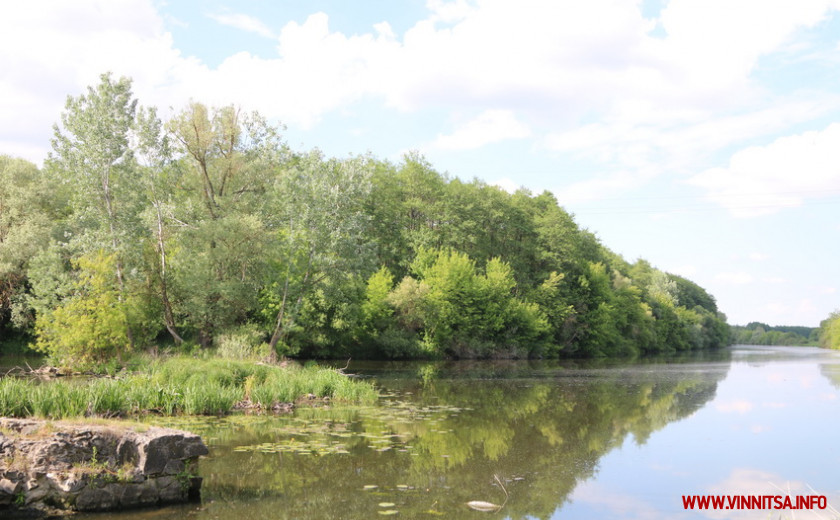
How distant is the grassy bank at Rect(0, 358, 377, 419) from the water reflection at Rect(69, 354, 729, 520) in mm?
995

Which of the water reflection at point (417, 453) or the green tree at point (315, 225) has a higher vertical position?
the green tree at point (315, 225)

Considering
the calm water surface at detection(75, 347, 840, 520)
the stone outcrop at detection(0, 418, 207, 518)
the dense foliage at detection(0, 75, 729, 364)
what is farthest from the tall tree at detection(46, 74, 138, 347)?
the stone outcrop at detection(0, 418, 207, 518)

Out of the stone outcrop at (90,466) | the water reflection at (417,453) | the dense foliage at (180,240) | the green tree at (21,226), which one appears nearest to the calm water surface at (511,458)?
the water reflection at (417,453)

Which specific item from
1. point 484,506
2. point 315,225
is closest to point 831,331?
point 315,225

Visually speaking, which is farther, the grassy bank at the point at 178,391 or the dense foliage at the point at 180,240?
the dense foliage at the point at 180,240

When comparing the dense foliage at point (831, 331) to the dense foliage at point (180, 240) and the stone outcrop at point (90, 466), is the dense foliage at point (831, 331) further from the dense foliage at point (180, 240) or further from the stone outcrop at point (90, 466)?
the stone outcrop at point (90, 466)

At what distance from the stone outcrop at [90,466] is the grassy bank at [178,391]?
11.6 ft

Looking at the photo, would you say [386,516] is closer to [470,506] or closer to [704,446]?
[470,506]

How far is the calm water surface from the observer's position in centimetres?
918

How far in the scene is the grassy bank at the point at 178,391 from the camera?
1206cm

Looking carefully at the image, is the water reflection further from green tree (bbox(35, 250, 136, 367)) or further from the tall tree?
the tall tree

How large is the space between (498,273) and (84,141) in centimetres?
3379

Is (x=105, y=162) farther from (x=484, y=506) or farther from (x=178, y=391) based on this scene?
(x=484, y=506)

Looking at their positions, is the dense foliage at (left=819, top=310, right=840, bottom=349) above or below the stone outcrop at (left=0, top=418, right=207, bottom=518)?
above
